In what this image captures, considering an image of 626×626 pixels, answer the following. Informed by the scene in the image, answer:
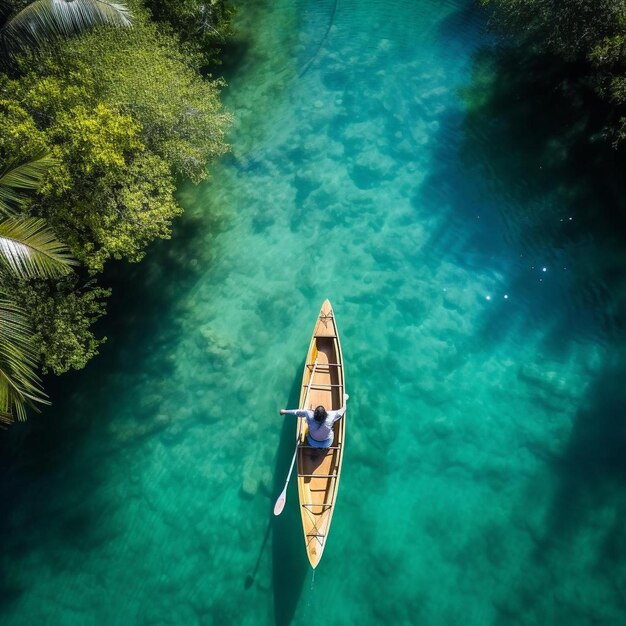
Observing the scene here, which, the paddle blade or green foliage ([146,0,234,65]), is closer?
the paddle blade

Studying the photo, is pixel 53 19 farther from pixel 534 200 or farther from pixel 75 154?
pixel 534 200

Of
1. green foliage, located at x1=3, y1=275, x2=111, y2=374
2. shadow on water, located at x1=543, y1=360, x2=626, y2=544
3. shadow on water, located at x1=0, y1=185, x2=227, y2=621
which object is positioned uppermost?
green foliage, located at x1=3, y1=275, x2=111, y2=374

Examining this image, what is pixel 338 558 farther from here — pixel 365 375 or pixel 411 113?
pixel 411 113

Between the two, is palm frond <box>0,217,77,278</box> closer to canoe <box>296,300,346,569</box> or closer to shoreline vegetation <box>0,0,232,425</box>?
shoreline vegetation <box>0,0,232,425</box>

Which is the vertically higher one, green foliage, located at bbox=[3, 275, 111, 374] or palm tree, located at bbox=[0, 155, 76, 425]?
palm tree, located at bbox=[0, 155, 76, 425]

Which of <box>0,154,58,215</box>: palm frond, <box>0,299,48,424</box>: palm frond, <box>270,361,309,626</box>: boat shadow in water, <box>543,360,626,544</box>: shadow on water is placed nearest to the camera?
<box>0,299,48,424</box>: palm frond

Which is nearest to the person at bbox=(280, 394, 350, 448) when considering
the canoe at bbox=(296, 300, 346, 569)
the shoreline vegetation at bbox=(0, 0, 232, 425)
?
the canoe at bbox=(296, 300, 346, 569)

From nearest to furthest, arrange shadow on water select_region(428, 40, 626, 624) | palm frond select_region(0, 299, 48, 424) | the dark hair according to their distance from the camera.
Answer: palm frond select_region(0, 299, 48, 424) → the dark hair → shadow on water select_region(428, 40, 626, 624)

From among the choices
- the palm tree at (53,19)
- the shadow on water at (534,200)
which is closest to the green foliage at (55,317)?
the palm tree at (53,19)
